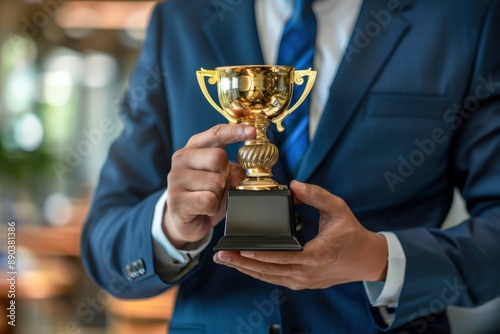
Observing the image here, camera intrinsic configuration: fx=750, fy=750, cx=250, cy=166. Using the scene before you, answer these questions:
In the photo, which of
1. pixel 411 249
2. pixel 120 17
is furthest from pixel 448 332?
pixel 120 17

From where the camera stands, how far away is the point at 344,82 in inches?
41.0

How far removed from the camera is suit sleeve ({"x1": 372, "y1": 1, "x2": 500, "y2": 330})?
3.24 feet

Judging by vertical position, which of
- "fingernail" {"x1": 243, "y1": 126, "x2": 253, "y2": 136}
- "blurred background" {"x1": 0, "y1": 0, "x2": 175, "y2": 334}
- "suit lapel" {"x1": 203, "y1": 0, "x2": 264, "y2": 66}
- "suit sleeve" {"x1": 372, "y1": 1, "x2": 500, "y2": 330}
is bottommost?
"blurred background" {"x1": 0, "y1": 0, "x2": 175, "y2": 334}

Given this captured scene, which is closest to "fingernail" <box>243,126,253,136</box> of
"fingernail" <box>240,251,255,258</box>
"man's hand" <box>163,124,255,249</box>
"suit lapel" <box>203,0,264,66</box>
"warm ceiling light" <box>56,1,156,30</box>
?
"man's hand" <box>163,124,255,249</box>

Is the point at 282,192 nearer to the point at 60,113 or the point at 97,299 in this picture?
the point at 97,299

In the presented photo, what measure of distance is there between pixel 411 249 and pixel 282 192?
0.75ft

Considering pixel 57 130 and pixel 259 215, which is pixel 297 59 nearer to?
pixel 259 215

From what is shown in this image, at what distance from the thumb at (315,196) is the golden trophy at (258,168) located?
0.6 inches

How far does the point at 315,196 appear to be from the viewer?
2.76 feet

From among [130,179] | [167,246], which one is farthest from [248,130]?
[130,179]

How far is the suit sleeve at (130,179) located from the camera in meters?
1.10

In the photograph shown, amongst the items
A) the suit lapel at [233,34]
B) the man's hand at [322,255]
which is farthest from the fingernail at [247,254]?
the suit lapel at [233,34]

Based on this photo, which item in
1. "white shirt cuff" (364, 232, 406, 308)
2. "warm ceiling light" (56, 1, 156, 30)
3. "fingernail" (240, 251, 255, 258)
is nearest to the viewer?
"fingernail" (240, 251, 255, 258)

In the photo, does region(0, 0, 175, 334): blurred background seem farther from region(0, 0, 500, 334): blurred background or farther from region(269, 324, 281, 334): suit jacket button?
region(269, 324, 281, 334): suit jacket button
